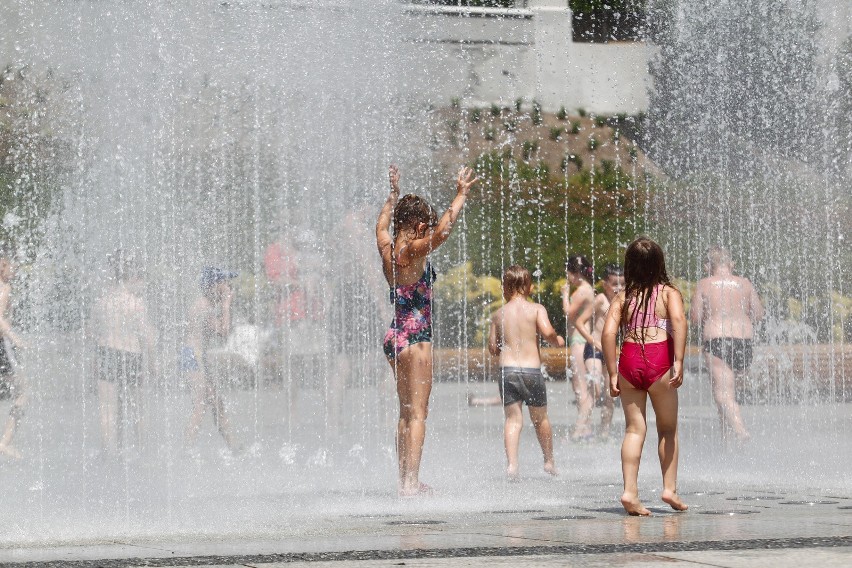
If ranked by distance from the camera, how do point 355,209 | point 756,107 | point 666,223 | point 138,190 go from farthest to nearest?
point 666,223, point 756,107, point 355,209, point 138,190

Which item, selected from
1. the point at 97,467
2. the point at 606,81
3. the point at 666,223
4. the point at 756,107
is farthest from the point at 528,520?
the point at 606,81

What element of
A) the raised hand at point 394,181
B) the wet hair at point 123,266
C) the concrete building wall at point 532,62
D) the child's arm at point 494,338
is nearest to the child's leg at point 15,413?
the wet hair at point 123,266

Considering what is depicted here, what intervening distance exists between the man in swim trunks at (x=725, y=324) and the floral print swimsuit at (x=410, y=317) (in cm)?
305

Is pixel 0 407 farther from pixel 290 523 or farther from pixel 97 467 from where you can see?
pixel 290 523

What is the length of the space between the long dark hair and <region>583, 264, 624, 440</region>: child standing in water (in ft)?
13.4

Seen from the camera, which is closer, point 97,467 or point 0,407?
point 97,467

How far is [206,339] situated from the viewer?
33.5 feet

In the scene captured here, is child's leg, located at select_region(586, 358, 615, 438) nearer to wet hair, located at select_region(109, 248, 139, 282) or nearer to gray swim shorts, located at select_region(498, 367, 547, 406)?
gray swim shorts, located at select_region(498, 367, 547, 406)

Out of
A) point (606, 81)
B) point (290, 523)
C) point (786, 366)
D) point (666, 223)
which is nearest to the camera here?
point (290, 523)

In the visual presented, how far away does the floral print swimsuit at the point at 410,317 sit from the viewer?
7.21 metres

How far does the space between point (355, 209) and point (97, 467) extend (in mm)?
3040

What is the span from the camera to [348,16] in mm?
10406

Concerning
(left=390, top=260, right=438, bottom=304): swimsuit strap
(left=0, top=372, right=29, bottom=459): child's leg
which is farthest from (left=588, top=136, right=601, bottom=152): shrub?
(left=390, top=260, right=438, bottom=304): swimsuit strap

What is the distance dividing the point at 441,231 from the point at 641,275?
100 centimetres
